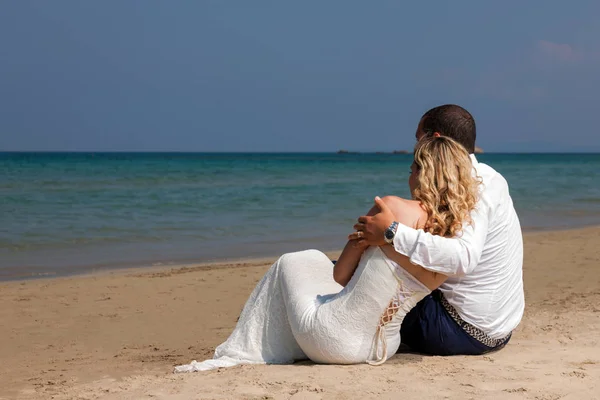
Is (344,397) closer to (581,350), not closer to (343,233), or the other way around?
(581,350)

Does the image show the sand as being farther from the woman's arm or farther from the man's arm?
the man's arm

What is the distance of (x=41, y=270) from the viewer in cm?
950

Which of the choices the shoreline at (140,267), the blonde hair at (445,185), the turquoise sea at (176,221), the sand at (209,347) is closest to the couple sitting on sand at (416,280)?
the blonde hair at (445,185)

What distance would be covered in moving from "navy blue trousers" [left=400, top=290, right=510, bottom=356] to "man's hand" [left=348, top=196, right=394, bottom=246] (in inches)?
24.3

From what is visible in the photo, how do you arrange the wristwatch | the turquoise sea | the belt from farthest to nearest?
the turquoise sea < the belt < the wristwatch

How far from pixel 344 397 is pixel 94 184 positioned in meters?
26.8

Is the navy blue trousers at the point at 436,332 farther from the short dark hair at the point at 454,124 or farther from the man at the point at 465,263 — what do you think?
the short dark hair at the point at 454,124

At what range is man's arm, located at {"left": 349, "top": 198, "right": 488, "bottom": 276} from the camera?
344cm

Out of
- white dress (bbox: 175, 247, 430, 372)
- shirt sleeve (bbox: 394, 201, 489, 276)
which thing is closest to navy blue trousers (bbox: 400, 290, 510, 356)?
white dress (bbox: 175, 247, 430, 372)

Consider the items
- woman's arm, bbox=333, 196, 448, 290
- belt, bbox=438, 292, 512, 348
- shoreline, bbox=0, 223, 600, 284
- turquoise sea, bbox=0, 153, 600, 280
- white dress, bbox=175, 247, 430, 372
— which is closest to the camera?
woman's arm, bbox=333, 196, 448, 290

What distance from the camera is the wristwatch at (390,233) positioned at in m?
3.44

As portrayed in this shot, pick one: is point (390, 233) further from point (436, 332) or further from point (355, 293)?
point (436, 332)

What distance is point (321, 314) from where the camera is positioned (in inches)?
148

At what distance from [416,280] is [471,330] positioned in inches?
23.4
